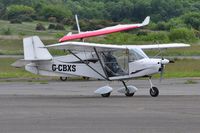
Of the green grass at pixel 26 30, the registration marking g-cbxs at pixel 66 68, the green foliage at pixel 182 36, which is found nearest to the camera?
the registration marking g-cbxs at pixel 66 68

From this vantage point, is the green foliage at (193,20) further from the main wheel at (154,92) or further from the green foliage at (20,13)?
the main wheel at (154,92)

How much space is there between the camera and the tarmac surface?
1307 cm

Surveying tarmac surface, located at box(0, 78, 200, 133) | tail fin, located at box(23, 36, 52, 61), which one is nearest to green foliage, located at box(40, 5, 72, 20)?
tail fin, located at box(23, 36, 52, 61)

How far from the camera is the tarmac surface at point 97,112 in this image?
1307 cm

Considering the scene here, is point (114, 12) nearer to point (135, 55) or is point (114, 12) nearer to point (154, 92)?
point (135, 55)

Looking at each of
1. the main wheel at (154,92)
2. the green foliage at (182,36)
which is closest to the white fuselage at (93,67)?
the main wheel at (154,92)

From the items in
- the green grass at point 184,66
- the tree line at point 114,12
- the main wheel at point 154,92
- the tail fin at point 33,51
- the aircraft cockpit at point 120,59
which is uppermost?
the aircraft cockpit at point 120,59

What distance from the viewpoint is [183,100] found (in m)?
19.5

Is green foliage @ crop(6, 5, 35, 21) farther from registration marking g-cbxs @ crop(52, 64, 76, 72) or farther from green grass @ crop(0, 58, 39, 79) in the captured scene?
registration marking g-cbxs @ crop(52, 64, 76, 72)

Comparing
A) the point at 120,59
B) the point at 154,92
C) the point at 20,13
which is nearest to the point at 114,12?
the point at 20,13

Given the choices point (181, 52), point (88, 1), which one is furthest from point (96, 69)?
point (88, 1)

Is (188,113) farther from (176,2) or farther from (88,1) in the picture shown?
(88,1)

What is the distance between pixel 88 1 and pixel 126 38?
63185 mm

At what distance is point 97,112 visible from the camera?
53.0ft
